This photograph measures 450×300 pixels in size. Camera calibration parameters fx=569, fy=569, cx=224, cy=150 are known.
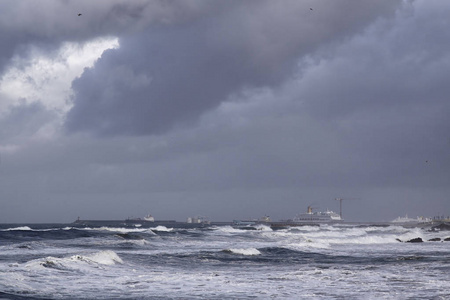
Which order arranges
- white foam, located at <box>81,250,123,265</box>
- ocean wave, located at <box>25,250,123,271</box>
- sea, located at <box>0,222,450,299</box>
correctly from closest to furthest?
sea, located at <box>0,222,450,299</box> < ocean wave, located at <box>25,250,123,271</box> < white foam, located at <box>81,250,123,265</box>

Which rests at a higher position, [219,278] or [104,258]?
[104,258]

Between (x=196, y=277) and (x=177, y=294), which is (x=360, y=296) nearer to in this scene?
(x=177, y=294)

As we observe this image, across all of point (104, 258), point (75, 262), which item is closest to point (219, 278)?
point (75, 262)

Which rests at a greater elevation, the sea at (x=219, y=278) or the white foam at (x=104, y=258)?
the white foam at (x=104, y=258)

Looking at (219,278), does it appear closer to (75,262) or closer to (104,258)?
(75,262)

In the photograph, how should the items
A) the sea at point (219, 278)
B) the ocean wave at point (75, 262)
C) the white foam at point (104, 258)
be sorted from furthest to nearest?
the white foam at point (104, 258) < the ocean wave at point (75, 262) < the sea at point (219, 278)

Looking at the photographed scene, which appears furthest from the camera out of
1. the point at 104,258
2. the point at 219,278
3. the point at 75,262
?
the point at 104,258

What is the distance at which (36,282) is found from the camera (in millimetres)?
22031

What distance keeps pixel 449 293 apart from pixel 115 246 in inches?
1250

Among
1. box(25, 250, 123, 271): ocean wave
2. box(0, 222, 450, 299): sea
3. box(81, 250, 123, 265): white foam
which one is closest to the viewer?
box(0, 222, 450, 299): sea

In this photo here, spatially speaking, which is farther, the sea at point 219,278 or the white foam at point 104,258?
the white foam at point 104,258

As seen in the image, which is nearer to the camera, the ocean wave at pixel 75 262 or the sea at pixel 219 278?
the sea at pixel 219 278

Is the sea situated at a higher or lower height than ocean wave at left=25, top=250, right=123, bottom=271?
lower

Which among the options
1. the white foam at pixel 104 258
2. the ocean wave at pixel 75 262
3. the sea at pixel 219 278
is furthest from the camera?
the white foam at pixel 104 258
